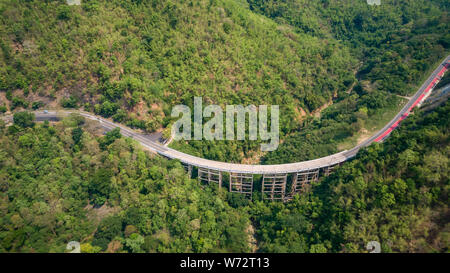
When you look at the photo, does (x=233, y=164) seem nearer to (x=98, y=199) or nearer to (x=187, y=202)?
(x=187, y=202)

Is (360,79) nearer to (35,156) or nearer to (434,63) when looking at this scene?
(434,63)

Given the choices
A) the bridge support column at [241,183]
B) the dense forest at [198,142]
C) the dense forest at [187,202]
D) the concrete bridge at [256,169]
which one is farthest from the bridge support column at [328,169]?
the bridge support column at [241,183]

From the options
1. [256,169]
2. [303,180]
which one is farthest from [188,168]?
[303,180]

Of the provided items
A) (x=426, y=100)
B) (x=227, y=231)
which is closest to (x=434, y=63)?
(x=426, y=100)

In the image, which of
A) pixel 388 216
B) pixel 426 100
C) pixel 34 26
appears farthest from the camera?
pixel 426 100

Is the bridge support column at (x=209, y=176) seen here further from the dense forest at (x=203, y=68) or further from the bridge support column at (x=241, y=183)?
the dense forest at (x=203, y=68)
